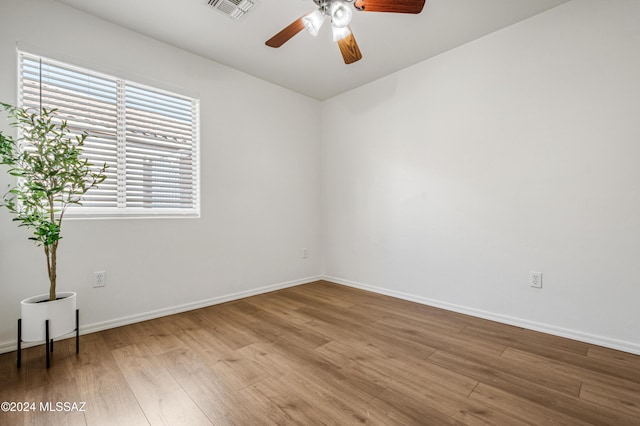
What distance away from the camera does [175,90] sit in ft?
8.91

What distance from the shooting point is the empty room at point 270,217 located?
1.56 meters

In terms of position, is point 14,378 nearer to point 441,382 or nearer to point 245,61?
point 441,382

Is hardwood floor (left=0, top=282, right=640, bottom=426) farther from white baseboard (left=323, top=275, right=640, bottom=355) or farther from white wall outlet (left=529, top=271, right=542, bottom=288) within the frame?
white wall outlet (left=529, top=271, right=542, bottom=288)

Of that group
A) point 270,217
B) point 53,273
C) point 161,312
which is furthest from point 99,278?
point 270,217

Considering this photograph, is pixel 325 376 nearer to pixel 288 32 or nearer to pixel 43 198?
pixel 43 198

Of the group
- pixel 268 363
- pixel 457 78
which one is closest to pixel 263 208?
pixel 268 363

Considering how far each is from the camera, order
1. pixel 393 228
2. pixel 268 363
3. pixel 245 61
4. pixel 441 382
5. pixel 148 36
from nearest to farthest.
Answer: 1. pixel 441 382
2. pixel 268 363
3. pixel 148 36
4. pixel 245 61
5. pixel 393 228

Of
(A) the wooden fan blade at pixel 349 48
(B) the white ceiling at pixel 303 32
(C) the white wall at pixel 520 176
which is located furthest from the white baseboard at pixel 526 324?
(B) the white ceiling at pixel 303 32

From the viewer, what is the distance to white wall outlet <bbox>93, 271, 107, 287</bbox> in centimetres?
226

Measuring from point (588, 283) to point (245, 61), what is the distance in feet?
11.8

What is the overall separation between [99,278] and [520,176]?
11.8 ft

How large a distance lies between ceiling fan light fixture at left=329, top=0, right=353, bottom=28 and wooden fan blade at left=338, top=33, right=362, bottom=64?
0.12m

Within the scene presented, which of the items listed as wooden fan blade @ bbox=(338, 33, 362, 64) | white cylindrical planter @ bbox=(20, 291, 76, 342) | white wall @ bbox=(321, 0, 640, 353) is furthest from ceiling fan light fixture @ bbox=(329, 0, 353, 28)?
white cylindrical planter @ bbox=(20, 291, 76, 342)

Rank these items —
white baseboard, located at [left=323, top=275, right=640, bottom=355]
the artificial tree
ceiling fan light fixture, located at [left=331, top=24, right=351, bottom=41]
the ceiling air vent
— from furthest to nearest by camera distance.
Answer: the ceiling air vent, white baseboard, located at [left=323, top=275, right=640, bottom=355], ceiling fan light fixture, located at [left=331, top=24, right=351, bottom=41], the artificial tree
